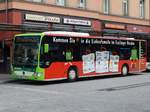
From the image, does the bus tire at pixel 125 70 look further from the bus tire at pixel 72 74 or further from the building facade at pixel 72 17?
the bus tire at pixel 72 74

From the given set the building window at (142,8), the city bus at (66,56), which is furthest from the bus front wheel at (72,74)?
the building window at (142,8)

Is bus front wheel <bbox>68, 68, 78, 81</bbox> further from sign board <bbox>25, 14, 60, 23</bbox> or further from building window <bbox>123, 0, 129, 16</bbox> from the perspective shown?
building window <bbox>123, 0, 129, 16</bbox>

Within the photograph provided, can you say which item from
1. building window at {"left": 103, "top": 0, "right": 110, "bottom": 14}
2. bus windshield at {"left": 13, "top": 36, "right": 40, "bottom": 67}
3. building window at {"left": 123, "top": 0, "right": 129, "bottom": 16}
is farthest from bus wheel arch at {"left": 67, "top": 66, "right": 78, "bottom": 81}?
building window at {"left": 123, "top": 0, "right": 129, "bottom": 16}

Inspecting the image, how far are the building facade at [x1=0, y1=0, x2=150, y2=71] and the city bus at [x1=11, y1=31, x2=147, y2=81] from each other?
3.76 metres

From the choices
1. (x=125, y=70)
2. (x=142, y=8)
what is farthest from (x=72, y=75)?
(x=142, y=8)

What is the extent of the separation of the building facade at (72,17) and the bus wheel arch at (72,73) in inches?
186

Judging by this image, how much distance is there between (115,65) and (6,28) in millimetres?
7207

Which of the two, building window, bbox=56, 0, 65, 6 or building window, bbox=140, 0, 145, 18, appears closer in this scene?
building window, bbox=56, 0, 65, 6

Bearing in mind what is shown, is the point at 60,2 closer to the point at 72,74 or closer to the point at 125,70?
the point at 125,70

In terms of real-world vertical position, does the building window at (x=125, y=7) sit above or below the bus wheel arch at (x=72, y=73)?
above

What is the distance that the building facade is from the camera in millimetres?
29281

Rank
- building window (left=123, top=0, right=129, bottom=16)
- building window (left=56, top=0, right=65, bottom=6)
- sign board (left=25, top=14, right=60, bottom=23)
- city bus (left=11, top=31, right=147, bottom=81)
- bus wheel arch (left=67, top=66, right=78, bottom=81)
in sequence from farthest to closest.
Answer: building window (left=123, top=0, right=129, bottom=16)
building window (left=56, top=0, right=65, bottom=6)
sign board (left=25, top=14, right=60, bottom=23)
bus wheel arch (left=67, top=66, right=78, bottom=81)
city bus (left=11, top=31, right=147, bottom=81)

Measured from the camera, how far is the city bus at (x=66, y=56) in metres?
23.2

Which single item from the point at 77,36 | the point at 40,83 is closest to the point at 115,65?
the point at 77,36
